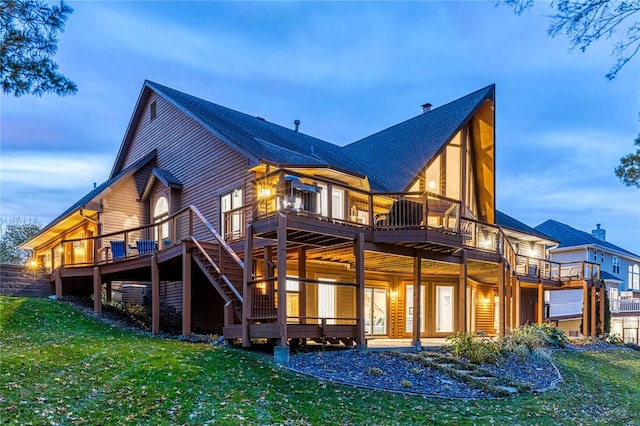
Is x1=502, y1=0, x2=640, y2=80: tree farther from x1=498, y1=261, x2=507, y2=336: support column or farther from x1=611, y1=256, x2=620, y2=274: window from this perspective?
x1=611, y1=256, x2=620, y2=274: window

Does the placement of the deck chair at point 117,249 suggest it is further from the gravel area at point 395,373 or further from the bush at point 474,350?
the bush at point 474,350

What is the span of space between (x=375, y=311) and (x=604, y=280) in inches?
911

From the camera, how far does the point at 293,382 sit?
9352 mm

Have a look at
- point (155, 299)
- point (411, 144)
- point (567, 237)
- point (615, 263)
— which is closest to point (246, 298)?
point (155, 299)

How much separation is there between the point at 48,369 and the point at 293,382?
406 centimetres

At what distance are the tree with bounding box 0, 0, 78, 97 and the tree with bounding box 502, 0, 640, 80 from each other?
285 inches

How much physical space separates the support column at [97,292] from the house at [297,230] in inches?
1.9

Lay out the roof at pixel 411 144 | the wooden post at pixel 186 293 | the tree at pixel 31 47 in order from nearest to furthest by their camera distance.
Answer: the tree at pixel 31 47 < the wooden post at pixel 186 293 < the roof at pixel 411 144

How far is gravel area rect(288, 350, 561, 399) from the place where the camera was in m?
9.85

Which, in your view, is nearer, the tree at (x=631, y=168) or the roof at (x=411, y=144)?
the tree at (x=631, y=168)

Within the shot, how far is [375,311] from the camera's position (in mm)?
20125

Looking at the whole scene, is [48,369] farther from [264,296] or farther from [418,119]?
[418,119]

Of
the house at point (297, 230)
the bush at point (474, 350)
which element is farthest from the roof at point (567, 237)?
the bush at point (474, 350)

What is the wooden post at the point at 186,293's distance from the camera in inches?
548
